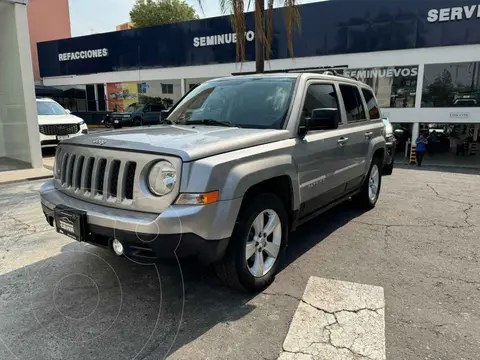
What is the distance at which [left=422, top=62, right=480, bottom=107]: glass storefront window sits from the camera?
14.4 metres

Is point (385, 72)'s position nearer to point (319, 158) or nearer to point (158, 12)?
point (319, 158)

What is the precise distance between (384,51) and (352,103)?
474 inches

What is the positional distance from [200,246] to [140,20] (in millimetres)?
46776

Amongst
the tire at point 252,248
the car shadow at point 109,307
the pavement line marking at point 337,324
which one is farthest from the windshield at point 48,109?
the pavement line marking at point 337,324

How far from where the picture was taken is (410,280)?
143 inches

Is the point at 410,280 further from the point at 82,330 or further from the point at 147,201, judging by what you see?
the point at 82,330

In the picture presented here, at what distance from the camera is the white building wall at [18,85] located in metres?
9.16

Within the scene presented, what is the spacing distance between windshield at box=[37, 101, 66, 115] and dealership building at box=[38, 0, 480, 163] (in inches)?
254

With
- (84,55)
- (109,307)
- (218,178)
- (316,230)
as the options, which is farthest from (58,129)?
(84,55)

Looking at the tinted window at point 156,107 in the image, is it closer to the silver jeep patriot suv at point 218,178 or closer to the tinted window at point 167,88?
the tinted window at point 167,88

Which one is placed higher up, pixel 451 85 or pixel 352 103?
pixel 451 85

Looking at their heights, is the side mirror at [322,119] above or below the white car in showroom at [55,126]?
above

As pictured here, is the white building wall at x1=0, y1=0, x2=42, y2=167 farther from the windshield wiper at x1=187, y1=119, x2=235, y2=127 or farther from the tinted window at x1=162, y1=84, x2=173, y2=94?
the tinted window at x1=162, y1=84, x2=173, y2=94

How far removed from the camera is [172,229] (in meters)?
2.62
